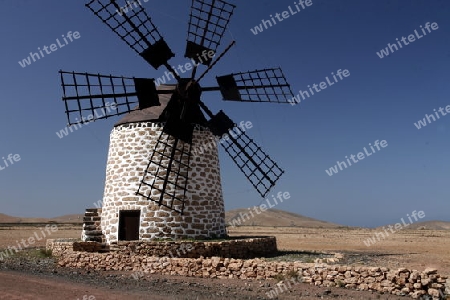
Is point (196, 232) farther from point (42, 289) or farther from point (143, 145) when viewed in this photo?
point (42, 289)

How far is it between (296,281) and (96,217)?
1011 centimetres

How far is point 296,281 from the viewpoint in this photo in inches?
402

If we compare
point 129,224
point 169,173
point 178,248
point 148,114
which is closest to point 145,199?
point 129,224

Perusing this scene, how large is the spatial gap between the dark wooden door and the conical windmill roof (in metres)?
3.80

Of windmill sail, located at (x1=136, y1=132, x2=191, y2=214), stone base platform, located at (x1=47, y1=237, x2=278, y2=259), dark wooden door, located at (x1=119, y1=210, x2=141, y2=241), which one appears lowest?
stone base platform, located at (x1=47, y1=237, x2=278, y2=259)

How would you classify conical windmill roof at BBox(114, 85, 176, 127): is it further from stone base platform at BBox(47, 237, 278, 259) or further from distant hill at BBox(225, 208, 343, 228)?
distant hill at BBox(225, 208, 343, 228)

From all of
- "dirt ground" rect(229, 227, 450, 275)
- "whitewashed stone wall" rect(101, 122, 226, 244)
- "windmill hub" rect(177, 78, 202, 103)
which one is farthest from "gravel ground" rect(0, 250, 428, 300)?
"windmill hub" rect(177, 78, 202, 103)

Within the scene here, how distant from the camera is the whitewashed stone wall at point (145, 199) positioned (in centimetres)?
1502

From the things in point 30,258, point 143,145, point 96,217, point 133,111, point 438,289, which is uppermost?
point 133,111

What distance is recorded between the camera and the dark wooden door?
15.1 meters

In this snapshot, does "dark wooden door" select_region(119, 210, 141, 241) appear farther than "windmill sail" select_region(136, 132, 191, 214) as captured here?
Yes

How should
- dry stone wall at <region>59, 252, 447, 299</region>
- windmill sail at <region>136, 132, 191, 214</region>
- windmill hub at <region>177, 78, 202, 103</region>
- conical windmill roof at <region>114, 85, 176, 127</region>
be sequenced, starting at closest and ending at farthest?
dry stone wall at <region>59, 252, 447, 299</region>
windmill sail at <region>136, 132, 191, 214</region>
windmill hub at <region>177, 78, 202, 103</region>
conical windmill roof at <region>114, 85, 176, 127</region>

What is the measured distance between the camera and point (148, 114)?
16.1 m

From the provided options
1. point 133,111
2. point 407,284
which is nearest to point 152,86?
point 133,111
